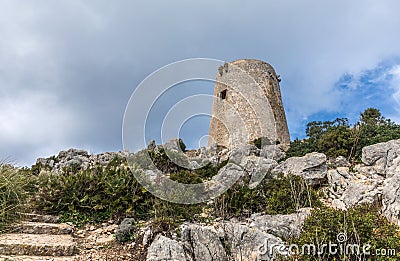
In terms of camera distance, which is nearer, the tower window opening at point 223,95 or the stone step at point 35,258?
the stone step at point 35,258

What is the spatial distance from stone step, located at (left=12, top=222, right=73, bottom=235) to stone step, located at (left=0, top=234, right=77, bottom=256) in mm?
258

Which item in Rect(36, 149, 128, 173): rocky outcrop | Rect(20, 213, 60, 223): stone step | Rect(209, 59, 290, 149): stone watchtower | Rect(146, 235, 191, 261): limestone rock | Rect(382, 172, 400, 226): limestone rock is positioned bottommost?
Rect(146, 235, 191, 261): limestone rock

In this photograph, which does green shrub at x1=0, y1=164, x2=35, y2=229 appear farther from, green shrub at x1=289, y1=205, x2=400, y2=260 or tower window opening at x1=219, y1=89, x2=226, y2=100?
tower window opening at x1=219, y1=89, x2=226, y2=100

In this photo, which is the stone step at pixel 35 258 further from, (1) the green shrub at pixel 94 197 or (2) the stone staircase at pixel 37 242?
(1) the green shrub at pixel 94 197

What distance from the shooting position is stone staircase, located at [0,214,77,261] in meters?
4.83

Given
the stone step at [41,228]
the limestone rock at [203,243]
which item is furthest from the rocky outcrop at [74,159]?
the limestone rock at [203,243]

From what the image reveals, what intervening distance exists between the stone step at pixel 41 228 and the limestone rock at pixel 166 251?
83.4 inches

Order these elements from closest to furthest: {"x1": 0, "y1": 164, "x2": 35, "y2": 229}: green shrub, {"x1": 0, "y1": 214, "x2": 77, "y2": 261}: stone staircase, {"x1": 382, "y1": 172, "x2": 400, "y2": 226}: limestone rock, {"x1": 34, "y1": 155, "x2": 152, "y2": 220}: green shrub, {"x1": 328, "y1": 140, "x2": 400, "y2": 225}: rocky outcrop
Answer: {"x1": 0, "y1": 214, "x2": 77, "y2": 261}: stone staircase < {"x1": 382, "y1": 172, "x2": 400, "y2": 226}: limestone rock < {"x1": 328, "y1": 140, "x2": 400, "y2": 225}: rocky outcrop < {"x1": 0, "y1": 164, "x2": 35, "y2": 229}: green shrub < {"x1": 34, "y1": 155, "x2": 152, "y2": 220}: green shrub

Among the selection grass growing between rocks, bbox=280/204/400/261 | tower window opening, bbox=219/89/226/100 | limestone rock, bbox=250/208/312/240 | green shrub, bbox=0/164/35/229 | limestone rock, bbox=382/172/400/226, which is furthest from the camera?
tower window opening, bbox=219/89/226/100

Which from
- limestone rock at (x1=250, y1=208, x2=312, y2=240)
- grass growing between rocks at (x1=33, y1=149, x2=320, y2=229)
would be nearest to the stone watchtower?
grass growing between rocks at (x1=33, y1=149, x2=320, y2=229)

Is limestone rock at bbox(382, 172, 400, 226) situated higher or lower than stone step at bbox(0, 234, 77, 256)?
higher

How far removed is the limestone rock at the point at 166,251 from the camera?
4492mm

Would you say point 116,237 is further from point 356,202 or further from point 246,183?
point 356,202

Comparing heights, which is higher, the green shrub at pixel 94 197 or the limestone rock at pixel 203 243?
the green shrub at pixel 94 197
